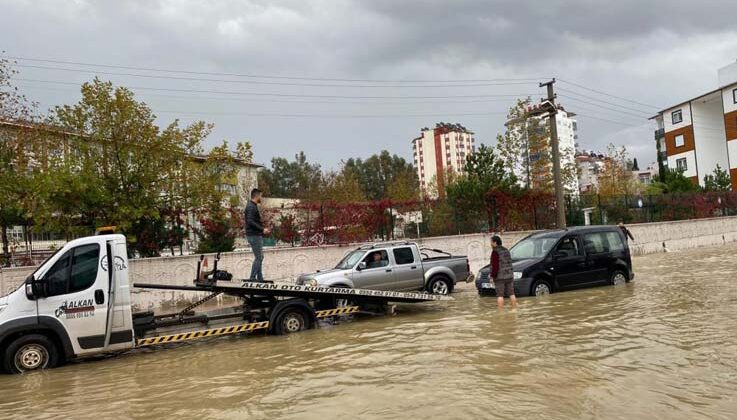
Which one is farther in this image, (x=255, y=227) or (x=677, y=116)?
(x=677, y=116)

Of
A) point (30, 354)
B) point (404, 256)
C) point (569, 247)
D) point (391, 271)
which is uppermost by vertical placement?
point (404, 256)

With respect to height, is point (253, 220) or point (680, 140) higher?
point (680, 140)

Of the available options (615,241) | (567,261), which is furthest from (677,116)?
(567,261)

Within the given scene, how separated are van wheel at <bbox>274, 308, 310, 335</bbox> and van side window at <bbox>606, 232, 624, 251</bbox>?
8791mm

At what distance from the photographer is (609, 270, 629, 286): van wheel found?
14.8m

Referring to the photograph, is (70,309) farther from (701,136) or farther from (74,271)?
(701,136)

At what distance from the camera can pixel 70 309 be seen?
8.62 metres

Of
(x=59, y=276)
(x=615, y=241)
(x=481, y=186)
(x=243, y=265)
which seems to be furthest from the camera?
(x=481, y=186)

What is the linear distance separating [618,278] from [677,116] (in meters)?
56.8

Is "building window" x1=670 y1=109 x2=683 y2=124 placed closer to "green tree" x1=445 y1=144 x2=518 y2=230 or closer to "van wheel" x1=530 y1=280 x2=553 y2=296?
"green tree" x1=445 y1=144 x2=518 y2=230

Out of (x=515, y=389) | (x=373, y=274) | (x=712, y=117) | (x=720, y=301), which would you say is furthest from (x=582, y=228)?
(x=712, y=117)

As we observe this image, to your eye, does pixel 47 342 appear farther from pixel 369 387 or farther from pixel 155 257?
pixel 155 257

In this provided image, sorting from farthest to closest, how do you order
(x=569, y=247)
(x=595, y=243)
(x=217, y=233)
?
(x=217, y=233)
(x=595, y=243)
(x=569, y=247)

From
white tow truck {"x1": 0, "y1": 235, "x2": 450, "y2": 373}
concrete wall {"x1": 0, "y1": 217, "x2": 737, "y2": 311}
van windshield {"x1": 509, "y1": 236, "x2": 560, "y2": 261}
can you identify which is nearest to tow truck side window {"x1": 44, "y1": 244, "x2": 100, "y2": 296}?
white tow truck {"x1": 0, "y1": 235, "x2": 450, "y2": 373}
